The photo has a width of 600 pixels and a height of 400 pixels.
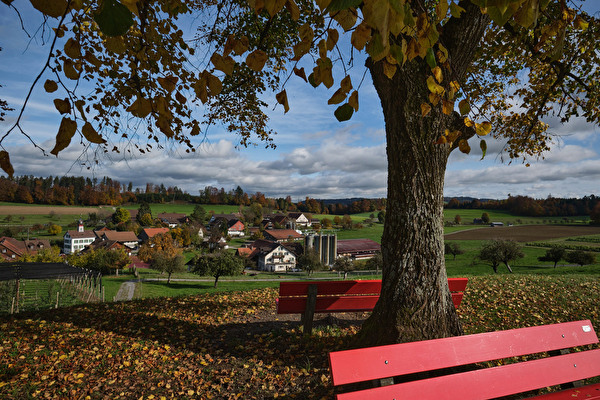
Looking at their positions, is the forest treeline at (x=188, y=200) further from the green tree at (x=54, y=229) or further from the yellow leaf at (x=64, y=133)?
the yellow leaf at (x=64, y=133)

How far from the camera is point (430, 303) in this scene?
340 centimetres

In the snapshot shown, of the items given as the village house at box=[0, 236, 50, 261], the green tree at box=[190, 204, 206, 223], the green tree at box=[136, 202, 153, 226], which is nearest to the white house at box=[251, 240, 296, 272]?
the green tree at box=[190, 204, 206, 223]

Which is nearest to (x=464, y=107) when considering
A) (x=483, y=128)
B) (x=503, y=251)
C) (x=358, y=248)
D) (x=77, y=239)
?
(x=483, y=128)

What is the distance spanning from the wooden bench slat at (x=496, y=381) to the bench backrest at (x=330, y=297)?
229 cm

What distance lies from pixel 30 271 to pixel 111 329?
10.1m

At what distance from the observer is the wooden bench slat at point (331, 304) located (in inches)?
177

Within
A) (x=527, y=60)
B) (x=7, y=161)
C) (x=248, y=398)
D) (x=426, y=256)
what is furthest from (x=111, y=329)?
(x=527, y=60)

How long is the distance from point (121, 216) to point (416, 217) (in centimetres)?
9947

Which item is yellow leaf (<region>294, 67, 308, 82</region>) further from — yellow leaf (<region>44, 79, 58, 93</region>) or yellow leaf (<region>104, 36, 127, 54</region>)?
yellow leaf (<region>44, 79, 58, 93</region>)

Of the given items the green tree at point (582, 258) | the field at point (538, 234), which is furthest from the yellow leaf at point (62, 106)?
the field at point (538, 234)

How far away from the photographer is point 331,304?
180 inches

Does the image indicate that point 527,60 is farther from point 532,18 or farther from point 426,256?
point 532,18

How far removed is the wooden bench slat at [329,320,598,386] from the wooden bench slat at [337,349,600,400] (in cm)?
9

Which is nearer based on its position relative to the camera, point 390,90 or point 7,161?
point 7,161
